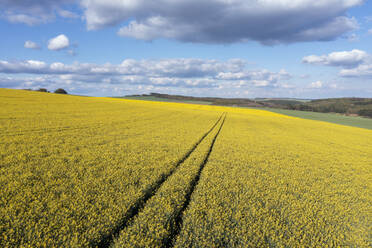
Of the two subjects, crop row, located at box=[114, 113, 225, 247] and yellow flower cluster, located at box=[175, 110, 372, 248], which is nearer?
crop row, located at box=[114, 113, 225, 247]

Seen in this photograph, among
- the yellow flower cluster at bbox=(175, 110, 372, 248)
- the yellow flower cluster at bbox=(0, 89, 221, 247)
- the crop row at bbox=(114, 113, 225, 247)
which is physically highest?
the yellow flower cluster at bbox=(0, 89, 221, 247)

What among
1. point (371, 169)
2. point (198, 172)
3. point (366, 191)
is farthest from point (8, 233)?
point (371, 169)

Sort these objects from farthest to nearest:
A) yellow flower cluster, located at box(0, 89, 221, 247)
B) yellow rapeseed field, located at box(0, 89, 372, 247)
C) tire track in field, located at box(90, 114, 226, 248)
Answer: yellow rapeseed field, located at box(0, 89, 372, 247) → yellow flower cluster, located at box(0, 89, 221, 247) → tire track in field, located at box(90, 114, 226, 248)

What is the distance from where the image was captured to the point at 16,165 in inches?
261

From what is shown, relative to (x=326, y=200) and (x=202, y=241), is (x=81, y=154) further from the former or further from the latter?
(x=326, y=200)

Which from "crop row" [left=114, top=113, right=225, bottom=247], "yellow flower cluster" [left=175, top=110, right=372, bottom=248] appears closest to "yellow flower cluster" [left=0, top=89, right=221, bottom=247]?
"crop row" [left=114, top=113, right=225, bottom=247]

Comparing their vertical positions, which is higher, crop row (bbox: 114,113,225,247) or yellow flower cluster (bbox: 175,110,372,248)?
crop row (bbox: 114,113,225,247)

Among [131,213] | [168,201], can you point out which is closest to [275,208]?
[168,201]

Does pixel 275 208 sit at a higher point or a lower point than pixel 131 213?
lower

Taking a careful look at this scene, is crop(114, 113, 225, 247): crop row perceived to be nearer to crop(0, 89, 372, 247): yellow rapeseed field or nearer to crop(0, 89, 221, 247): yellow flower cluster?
crop(0, 89, 372, 247): yellow rapeseed field

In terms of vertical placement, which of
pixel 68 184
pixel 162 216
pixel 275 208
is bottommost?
pixel 275 208

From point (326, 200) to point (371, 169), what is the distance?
7.79 metres

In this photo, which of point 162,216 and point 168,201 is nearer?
point 162,216

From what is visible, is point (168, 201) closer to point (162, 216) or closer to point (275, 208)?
point (162, 216)
